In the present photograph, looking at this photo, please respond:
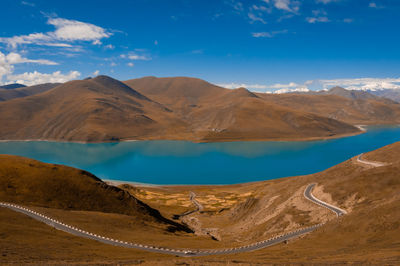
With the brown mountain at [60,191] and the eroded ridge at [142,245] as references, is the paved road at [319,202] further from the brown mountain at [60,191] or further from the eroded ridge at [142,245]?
the brown mountain at [60,191]

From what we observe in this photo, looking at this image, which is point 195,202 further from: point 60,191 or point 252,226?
point 60,191

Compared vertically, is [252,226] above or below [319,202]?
below

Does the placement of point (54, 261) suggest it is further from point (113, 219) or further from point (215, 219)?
point (215, 219)

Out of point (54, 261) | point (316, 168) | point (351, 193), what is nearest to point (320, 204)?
point (351, 193)

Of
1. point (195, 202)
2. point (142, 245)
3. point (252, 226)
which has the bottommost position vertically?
point (195, 202)

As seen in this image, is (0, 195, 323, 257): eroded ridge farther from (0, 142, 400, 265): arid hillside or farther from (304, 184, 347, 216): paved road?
(304, 184, 347, 216): paved road

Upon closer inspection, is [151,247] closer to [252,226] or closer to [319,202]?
[252,226]

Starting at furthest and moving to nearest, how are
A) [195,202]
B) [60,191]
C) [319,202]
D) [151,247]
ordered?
[195,202] < [319,202] < [60,191] < [151,247]

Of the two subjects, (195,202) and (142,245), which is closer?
(142,245)

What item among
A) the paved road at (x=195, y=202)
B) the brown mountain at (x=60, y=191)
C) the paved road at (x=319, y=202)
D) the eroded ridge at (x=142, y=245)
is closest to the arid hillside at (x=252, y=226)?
the brown mountain at (x=60, y=191)

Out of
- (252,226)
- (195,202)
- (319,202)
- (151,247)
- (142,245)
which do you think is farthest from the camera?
(195,202)

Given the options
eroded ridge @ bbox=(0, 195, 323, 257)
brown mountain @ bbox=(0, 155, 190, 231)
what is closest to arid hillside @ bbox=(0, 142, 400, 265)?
brown mountain @ bbox=(0, 155, 190, 231)

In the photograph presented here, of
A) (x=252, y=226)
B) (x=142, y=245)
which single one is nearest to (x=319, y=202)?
(x=252, y=226)
